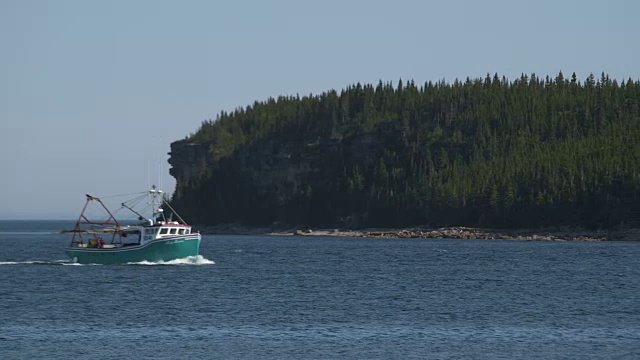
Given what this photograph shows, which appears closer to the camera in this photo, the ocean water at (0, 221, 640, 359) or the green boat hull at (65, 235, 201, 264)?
the ocean water at (0, 221, 640, 359)

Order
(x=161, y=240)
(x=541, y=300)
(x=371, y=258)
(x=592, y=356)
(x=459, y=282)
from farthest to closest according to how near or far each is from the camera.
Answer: (x=371, y=258)
(x=161, y=240)
(x=459, y=282)
(x=541, y=300)
(x=592, y=356)

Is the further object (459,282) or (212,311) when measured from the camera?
(459,282)

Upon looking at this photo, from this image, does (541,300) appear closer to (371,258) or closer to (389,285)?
(389,285)

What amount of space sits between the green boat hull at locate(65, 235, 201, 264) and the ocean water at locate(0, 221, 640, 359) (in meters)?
1.24

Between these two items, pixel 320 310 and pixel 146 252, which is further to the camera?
pixel 146 252

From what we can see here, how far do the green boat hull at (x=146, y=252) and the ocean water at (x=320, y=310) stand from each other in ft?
4.06

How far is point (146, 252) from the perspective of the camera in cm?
11688

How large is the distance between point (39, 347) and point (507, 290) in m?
48.9

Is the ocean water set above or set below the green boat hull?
below

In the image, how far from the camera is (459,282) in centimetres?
10756

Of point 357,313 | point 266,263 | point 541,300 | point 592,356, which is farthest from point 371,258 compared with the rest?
point 592,356

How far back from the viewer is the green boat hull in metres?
117

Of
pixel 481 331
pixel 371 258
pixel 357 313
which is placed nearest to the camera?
pixel 481 331

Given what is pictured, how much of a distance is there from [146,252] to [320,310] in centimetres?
4027
